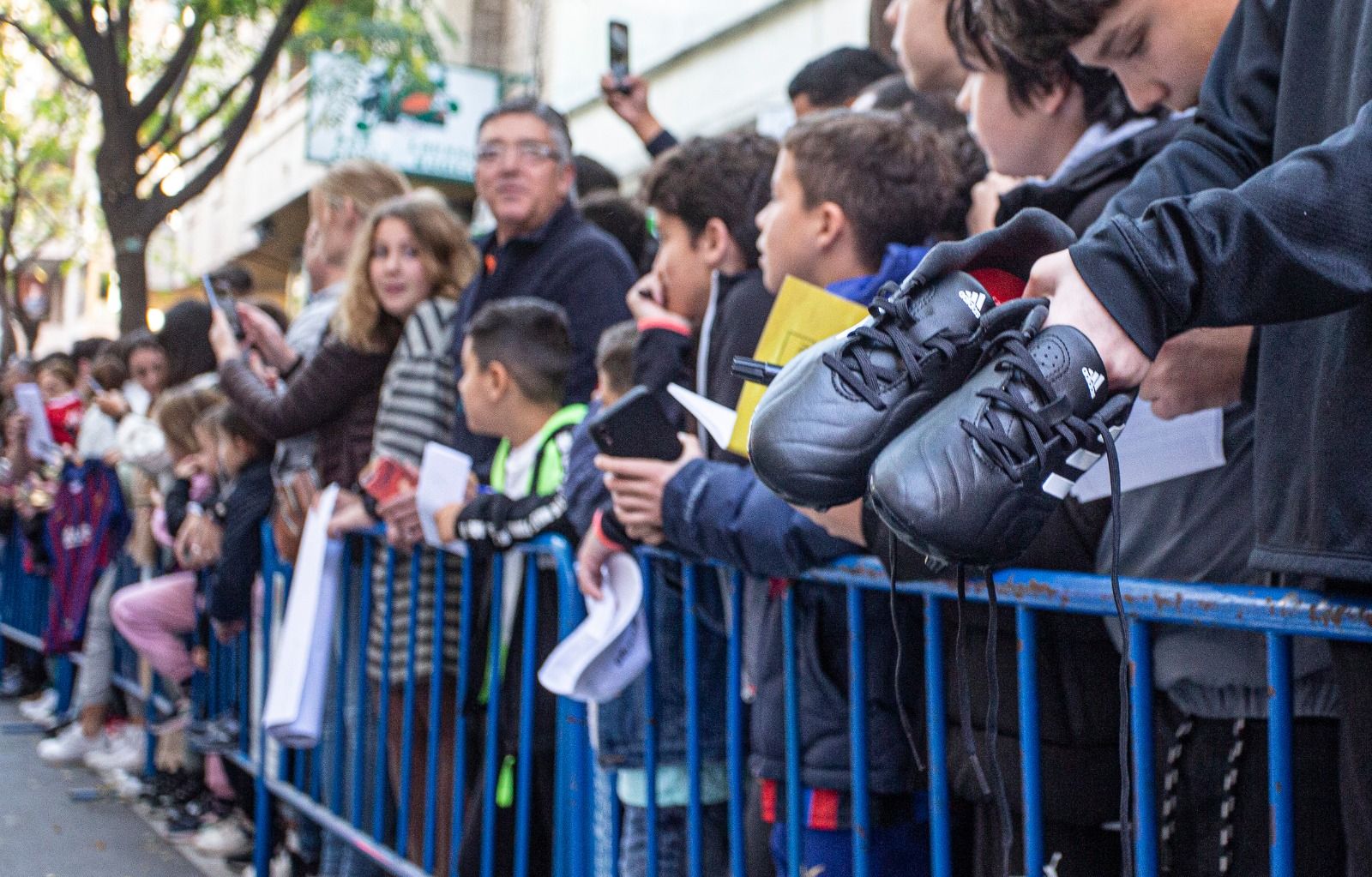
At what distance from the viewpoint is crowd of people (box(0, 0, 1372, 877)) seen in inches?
57.1

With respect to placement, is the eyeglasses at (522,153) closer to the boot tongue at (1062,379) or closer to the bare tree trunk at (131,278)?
the boot tongue at (1062,379)

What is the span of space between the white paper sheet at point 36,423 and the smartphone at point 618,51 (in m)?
5.14

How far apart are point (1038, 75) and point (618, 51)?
2.90m

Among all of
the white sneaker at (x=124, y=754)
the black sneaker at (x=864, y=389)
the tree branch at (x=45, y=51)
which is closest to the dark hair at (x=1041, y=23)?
the black sneaker at (x=864, y=389)

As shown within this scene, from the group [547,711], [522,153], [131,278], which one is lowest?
[547,711]

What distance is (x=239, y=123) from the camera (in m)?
10.5

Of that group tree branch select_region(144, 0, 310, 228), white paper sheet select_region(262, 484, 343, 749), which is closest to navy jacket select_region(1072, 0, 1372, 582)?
white paper sheet select_region(262, 484, 343, 749)

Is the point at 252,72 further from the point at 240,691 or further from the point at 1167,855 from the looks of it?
the point at 1167,855

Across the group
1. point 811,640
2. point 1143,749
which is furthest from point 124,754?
point 1143,749

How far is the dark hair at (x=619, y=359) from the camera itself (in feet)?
11.3

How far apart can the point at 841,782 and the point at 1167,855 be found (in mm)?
608

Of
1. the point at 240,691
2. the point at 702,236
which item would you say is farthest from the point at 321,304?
the point at 702,236

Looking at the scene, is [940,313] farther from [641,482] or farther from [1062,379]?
[641,482]

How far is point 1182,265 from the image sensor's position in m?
1.41
